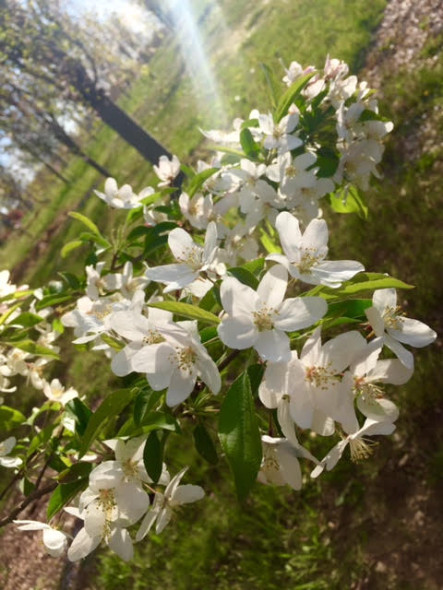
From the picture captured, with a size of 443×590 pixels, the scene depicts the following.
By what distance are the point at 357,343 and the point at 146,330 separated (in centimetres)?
38

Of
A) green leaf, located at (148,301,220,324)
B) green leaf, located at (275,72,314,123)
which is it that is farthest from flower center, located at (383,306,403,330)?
green leaf, located at (275,72,314,123)

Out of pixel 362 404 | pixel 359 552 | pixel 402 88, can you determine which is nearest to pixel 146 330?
pixel 362 404

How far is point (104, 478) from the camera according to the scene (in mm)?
934

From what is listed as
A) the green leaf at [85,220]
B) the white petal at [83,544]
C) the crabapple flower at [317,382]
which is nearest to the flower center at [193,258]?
the crabapple flower at [317,382]

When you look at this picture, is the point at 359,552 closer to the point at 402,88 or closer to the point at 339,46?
the point at 402,88

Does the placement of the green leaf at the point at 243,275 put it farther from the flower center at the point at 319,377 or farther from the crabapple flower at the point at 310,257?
the flower center at the point at 319,377

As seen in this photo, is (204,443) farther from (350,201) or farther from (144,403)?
(350,201)

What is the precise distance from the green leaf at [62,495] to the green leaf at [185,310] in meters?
0.53

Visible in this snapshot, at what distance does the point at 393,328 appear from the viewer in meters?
0.93

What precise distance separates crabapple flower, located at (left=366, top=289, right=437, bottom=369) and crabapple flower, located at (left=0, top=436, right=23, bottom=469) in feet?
3.63

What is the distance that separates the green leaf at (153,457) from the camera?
2.97 ft

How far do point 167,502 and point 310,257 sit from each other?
618 mm

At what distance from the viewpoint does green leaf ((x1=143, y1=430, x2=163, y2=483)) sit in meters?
0.91

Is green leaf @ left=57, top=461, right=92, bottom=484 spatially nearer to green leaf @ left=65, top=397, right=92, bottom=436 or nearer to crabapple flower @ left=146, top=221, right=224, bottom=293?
green leaf @ left=65, top=397, right=92, bottom=436
